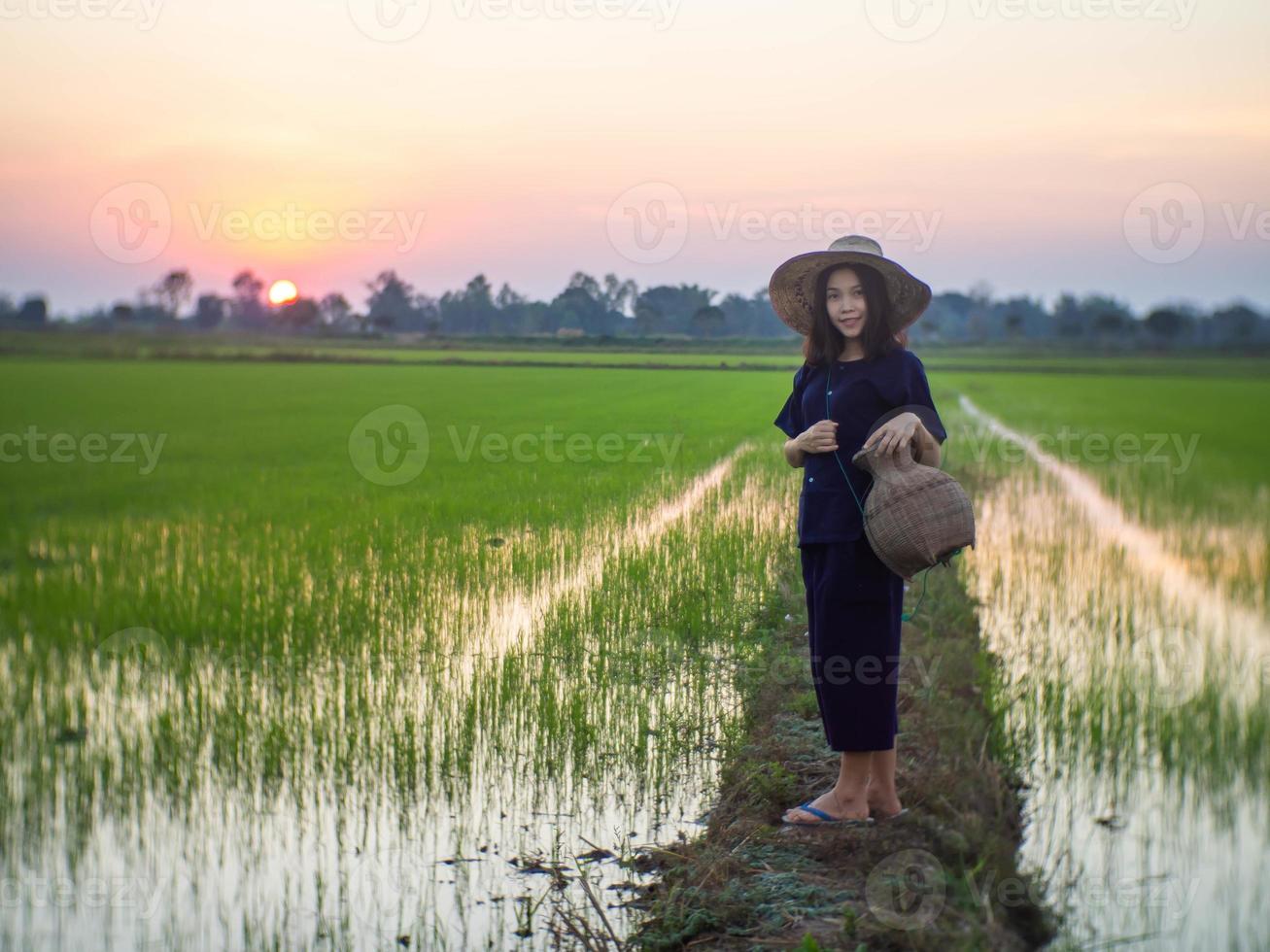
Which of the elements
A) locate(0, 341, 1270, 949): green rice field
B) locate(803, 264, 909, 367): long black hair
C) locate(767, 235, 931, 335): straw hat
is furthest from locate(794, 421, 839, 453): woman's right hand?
locate(0, 341, 1270, 949): green rice field

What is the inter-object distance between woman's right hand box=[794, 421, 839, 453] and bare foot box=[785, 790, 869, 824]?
35.4 inches

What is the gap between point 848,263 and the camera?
2.84 metres

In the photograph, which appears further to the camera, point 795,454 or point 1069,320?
point 1069,320

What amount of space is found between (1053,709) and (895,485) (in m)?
1.56

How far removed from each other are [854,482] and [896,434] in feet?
0.71

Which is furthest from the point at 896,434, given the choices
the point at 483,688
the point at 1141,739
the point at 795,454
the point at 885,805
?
the point at 483,688

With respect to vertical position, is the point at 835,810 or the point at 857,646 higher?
the point at 857,646

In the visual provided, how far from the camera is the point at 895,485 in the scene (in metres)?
2.63

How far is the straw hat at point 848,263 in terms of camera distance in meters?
2.81

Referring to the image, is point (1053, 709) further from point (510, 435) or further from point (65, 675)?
point (510, 435)

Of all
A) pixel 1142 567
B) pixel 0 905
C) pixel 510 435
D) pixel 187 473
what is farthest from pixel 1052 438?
pixel 0 905

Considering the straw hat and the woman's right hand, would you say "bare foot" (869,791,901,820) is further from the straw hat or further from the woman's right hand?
the straw hat

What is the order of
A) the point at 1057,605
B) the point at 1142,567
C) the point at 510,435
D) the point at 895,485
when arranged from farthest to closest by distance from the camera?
the point at 510,435 < the point at 1142,567 < the point at 1057,605 < the point at 895,485

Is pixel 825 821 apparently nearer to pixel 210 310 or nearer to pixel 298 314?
pixel 210 310
